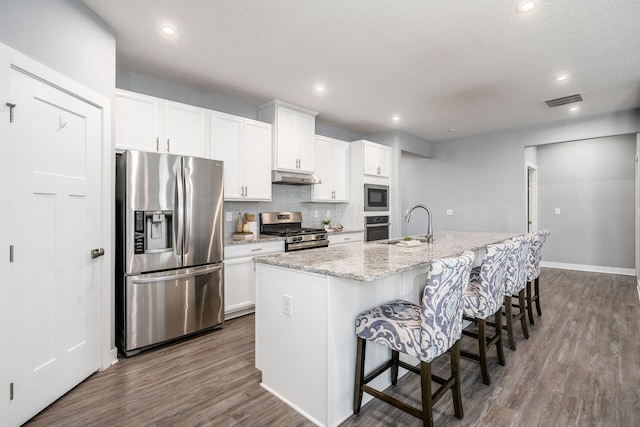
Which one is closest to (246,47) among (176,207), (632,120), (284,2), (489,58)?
(284,2)

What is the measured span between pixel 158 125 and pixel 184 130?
27 cm

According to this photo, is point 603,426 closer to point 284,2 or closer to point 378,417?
point 378,417

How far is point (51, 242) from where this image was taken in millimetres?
1952

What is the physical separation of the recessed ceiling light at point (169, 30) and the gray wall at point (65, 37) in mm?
409

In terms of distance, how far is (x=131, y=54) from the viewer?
2.90 meters

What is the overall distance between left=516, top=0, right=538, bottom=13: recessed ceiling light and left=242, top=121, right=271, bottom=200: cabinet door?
2.82 m

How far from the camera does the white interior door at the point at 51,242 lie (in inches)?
68.2

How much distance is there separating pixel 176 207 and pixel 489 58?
323 cm

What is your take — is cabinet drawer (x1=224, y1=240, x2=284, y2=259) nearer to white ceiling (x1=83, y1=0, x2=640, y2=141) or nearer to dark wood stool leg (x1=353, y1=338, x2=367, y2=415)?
white ceiling (x1=83, y1=0, x2=640, y2=141)

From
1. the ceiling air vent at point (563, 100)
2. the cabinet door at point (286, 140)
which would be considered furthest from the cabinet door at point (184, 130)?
the ceiling air vent at point (563, 100)

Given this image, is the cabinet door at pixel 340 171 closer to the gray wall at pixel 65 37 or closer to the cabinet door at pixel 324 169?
the cabinet door at pixel 324 169

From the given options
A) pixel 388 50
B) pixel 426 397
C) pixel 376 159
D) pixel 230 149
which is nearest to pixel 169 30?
pixel 230 149

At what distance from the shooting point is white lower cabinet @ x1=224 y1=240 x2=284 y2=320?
3.39m

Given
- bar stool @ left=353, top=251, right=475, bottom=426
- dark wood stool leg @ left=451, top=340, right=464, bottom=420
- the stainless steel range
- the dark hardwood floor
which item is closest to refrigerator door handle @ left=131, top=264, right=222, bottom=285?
the dark hardwood floor
